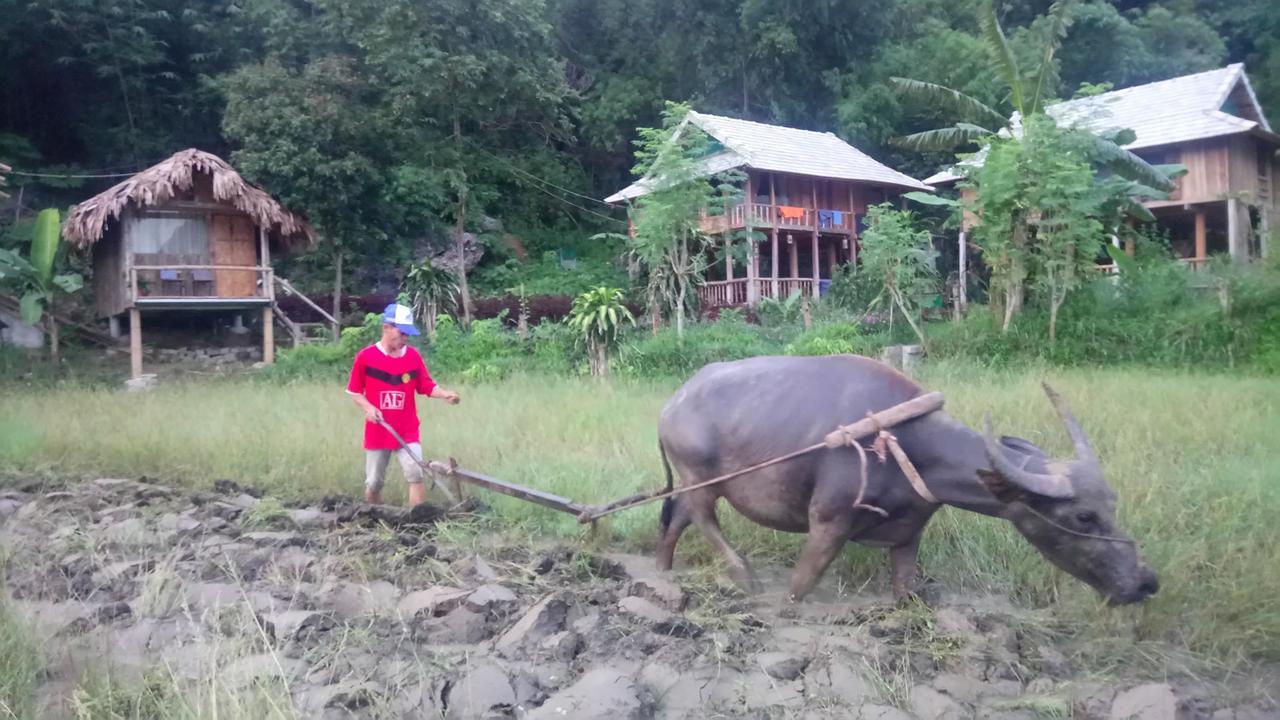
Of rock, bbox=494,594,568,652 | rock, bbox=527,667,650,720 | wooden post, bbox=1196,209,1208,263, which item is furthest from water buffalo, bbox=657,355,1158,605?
wooden post, bbox=1196,209,1208,263

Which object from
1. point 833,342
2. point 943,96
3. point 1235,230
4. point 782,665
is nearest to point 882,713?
point 782,665

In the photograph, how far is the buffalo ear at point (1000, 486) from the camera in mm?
4094

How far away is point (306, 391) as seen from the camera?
42.4 feet

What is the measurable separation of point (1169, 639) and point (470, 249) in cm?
2311

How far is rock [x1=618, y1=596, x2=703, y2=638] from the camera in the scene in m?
4.36

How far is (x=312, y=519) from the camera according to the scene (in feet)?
20.6

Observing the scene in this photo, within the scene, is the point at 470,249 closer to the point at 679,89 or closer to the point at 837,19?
the point at 679,89

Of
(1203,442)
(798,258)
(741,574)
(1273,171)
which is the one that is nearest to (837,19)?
(798,258)

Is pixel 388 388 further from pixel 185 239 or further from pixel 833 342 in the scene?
pixel 185 239

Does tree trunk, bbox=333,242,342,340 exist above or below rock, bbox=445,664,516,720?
above

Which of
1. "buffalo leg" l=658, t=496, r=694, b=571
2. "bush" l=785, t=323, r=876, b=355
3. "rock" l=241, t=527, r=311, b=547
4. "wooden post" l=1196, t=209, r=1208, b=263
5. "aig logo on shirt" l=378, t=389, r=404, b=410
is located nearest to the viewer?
"buffalo leg" l=658, t=496, r=694, b=571

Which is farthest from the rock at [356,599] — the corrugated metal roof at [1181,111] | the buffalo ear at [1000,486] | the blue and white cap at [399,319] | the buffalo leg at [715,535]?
the corrugated metal roof at [1181,111]

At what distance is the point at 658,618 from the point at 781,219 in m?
20.3

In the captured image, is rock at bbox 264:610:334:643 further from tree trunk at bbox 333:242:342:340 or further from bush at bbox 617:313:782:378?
tree trunk at bbox 333:242:342:340
